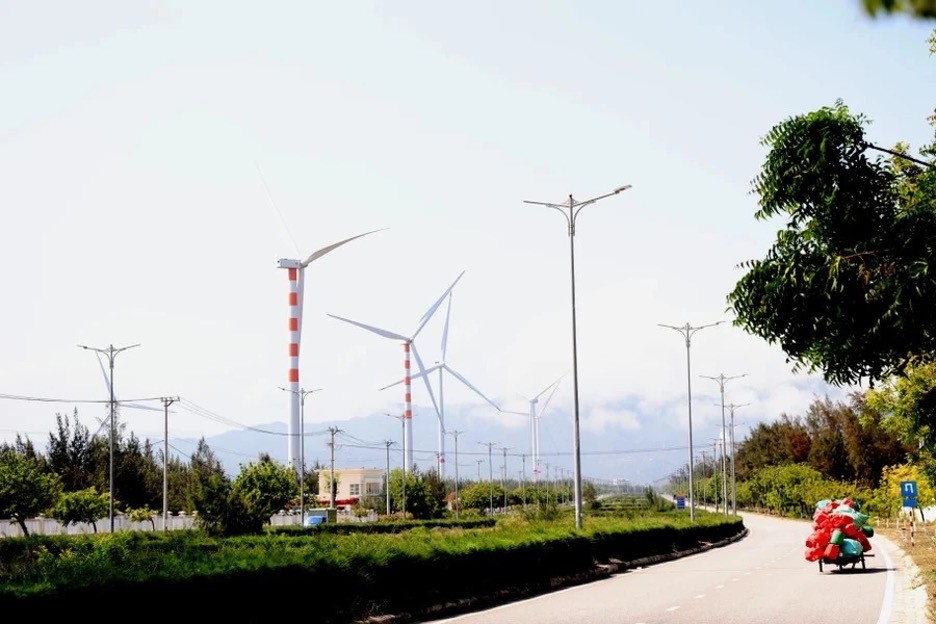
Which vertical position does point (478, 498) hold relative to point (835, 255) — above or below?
below

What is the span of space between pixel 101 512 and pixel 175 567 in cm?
5964

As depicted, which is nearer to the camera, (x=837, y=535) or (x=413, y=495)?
(x=837, y=535)

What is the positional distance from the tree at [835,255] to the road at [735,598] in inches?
269

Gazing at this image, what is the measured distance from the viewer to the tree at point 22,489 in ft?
215

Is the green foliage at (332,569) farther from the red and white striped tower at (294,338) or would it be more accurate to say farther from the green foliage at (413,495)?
the green foliage at (413,495)

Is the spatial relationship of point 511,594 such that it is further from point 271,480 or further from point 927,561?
point 271,480

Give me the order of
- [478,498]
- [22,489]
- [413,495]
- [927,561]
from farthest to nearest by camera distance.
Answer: [478,498], [413,495], [22,489], [927,561]

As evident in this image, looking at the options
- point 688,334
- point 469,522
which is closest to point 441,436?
point 469,522

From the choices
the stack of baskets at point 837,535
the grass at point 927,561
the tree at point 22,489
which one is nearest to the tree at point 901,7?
the grass at point 927,561

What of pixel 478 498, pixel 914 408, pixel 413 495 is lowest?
pixel 478 498

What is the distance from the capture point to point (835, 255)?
37.2ft

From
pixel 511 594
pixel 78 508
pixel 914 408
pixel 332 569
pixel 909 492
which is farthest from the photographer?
pixel 78 508

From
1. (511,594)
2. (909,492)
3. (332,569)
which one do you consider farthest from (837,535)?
(909,492)

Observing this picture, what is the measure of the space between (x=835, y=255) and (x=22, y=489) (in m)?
62.5
